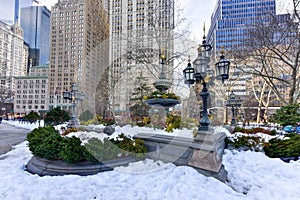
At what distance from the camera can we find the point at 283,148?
4.89m

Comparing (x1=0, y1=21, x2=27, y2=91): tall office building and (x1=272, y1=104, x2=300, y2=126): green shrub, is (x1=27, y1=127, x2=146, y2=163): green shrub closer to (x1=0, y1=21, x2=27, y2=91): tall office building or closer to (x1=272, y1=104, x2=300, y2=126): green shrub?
(x1=272, y1=104, x2=300, y2=126): green shrub

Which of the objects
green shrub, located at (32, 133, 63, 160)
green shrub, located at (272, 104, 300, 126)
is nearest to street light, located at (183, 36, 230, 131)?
green shrub, located at (32, 133, 63, 160)

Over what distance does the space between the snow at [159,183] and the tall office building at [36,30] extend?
120637 millimetres

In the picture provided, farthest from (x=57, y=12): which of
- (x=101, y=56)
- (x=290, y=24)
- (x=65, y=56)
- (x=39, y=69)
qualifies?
(x=290, y=24)

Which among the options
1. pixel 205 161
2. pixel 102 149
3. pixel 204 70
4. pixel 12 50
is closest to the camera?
pixel 205 161

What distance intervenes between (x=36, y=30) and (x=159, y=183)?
13578cm

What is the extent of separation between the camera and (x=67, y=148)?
3.86 m

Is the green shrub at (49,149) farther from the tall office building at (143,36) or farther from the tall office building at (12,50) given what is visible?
the tall office building at (12,50)

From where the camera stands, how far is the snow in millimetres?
2959

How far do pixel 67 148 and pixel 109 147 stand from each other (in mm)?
975

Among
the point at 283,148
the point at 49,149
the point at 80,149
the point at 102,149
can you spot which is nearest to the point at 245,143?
the point at 283,148

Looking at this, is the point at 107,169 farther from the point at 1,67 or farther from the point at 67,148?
the point at 1,67

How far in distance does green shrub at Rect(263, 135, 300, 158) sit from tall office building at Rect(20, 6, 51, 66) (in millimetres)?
122421

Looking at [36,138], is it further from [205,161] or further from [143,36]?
[143,36]
